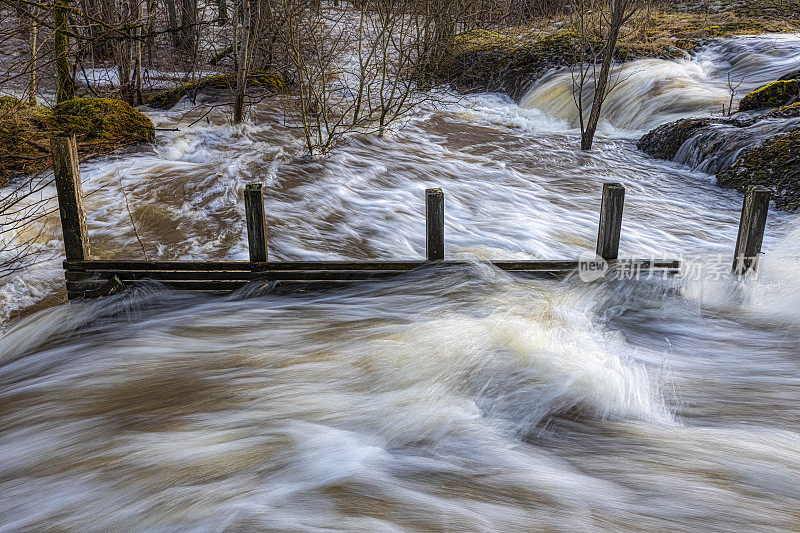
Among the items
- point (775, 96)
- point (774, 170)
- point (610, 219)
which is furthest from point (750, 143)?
point (610, 219)

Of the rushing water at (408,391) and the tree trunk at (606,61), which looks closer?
the rushing water at (408,391)

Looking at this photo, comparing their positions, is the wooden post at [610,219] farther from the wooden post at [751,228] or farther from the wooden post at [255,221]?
the wooden post at [255,221]

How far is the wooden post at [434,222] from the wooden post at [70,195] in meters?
2.87

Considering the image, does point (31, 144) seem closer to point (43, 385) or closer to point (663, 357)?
point (43, 385)

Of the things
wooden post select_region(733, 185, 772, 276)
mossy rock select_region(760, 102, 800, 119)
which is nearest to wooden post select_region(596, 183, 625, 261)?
wooden post select_region(733, 185, 772, 276)

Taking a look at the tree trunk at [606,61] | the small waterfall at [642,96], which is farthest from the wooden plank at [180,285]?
the small waterfall at [642,96]

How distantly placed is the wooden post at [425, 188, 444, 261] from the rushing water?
0.19 meters

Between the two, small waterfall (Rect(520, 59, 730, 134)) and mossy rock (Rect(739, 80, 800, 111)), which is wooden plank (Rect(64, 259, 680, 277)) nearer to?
mossy rock (Rect(739, 80, 800, 111))

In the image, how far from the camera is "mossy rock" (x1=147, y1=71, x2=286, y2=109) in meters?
13.9

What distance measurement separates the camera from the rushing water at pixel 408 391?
3.28 meters

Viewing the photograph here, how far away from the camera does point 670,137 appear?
11359mm

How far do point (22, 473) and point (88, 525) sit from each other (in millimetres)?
743

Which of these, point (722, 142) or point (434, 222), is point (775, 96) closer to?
point (722, 142)

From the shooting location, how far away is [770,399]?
4359 mm
